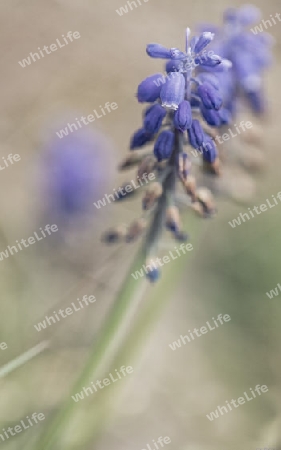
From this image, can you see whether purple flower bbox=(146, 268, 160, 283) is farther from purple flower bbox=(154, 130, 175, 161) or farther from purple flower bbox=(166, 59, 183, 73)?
purple flower bbox=(166, 59, 183, 73)

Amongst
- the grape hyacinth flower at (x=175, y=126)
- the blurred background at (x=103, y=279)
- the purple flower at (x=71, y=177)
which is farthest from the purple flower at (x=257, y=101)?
the purple flower at (x=71, y=177)

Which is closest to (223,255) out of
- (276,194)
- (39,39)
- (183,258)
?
(276,194)

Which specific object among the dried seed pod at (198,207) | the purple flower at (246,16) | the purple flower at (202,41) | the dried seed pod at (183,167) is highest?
the purple flower at (246,16)

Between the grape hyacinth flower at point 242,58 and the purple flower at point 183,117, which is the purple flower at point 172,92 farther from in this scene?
the grape hyacinth flower at point 242,58

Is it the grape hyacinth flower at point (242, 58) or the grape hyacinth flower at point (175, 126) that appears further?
the grape hyacinth flower at point (242, 58)

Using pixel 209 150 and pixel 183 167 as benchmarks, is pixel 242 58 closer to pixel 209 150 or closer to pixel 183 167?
pixel 209 150

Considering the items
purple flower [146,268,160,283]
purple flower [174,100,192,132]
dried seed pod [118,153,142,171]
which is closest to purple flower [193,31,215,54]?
purple flower [174,100,192,132]

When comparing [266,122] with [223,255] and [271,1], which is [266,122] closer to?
[223,255]
